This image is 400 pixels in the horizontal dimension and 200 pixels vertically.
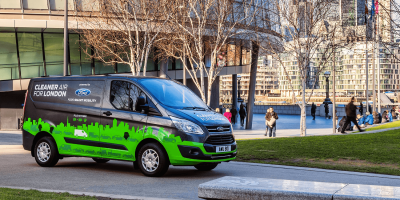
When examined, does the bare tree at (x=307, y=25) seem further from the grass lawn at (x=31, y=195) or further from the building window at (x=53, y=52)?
the grass lawn at (x=31, y=195)

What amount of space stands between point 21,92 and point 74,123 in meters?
26.5

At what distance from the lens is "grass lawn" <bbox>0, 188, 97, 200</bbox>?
691 centimetres

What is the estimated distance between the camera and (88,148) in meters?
10.6

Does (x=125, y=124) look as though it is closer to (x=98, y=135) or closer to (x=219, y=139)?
(x=98, y=135)

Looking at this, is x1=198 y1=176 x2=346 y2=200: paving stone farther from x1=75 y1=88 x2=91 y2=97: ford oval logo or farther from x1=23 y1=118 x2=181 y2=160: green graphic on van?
x1=75 y1=88 x2=91 y2=97: ford oval logo

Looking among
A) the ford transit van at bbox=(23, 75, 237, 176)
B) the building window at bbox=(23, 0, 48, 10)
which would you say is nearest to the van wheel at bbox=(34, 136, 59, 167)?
the ford transit van at bbox=(23, 75, 237, 176)

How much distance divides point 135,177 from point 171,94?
1.93 meters

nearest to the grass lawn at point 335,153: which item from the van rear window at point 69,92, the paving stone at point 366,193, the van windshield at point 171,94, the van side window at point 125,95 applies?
the van windshield at point 171,94

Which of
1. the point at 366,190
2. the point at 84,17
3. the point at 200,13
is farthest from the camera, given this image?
the point at 84,17

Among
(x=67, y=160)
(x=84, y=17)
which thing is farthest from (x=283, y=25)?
(x=67, y=160)

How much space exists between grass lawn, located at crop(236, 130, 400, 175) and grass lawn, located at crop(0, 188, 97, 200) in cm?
633

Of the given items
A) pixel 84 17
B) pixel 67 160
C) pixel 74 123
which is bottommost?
pixel 67 160

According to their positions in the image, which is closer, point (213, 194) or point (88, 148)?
point (213, 194)

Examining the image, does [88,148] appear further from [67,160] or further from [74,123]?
[67,160]
